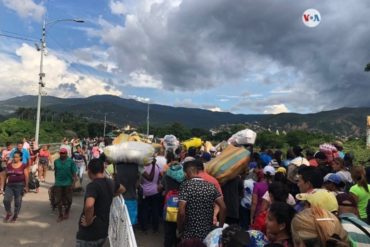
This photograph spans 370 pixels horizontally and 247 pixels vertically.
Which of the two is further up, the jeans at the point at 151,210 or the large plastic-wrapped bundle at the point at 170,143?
the large plastic-wrapped bundle at the point at 170,143

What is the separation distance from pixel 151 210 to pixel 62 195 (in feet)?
8.67

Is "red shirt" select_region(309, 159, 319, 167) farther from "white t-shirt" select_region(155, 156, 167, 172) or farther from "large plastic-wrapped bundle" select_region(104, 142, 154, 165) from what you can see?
"large plastic-wrapped bundle" select_region(104, 142, 154, 165)

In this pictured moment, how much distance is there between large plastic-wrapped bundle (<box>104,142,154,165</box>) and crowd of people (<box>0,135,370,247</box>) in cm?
14

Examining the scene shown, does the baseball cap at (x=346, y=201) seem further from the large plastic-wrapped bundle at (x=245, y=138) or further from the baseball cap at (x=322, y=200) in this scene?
the large plastic-wrapped bundle at (x=245, y=138)

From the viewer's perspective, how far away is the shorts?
34.0 feet

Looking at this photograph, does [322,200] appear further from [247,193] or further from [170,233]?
[170,233]

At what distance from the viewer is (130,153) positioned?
310 inches

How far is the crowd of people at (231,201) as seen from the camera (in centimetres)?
332

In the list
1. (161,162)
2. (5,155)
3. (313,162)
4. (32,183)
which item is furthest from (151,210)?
(5,155)

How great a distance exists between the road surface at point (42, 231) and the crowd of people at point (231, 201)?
317mm

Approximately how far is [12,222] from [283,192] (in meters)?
7.15

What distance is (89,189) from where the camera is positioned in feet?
17.5

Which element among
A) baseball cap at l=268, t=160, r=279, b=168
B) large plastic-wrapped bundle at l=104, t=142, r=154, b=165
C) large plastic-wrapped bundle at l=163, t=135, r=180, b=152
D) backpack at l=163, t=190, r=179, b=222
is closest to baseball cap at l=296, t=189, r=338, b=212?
backpack at l=163, t=190, r=179, b=222

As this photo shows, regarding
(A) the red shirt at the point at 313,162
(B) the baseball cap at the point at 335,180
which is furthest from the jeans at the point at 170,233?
(A) the red shirt at the point at 313,162
